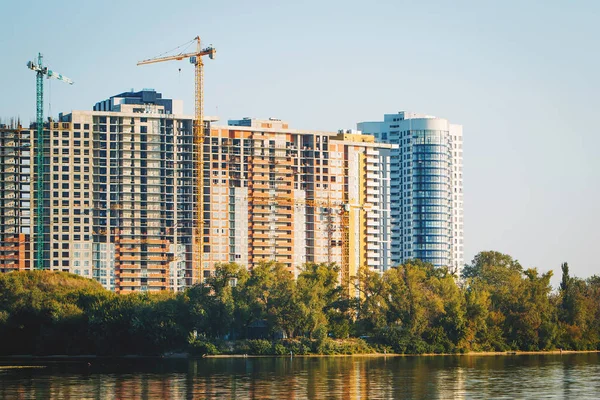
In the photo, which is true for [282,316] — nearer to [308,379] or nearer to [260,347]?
[260,347]

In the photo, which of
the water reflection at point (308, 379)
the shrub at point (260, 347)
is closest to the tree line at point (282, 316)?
the shrub at point (260, 347)

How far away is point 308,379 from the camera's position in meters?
116

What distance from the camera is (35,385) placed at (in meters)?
109

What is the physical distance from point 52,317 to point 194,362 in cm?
2569

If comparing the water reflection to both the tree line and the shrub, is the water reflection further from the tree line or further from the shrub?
the tree line

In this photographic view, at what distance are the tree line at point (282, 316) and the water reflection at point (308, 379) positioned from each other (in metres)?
10.9

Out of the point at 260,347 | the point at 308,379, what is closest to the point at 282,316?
the point at 260,347

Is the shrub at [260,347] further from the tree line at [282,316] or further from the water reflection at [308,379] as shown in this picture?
the water reflection at [308,379]

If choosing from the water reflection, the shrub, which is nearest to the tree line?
the shrub

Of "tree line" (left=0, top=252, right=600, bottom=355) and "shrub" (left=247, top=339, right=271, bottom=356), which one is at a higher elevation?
"tree line" (left=0, top=252, right=600, bottom=355)

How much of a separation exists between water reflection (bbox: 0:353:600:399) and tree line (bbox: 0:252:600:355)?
10.9 m

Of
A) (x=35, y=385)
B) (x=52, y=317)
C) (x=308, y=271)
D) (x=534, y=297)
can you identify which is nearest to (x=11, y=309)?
(x=52, y=317)

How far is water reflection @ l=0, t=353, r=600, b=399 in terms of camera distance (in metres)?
101

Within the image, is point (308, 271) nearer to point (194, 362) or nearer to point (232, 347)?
point (232, 347)
